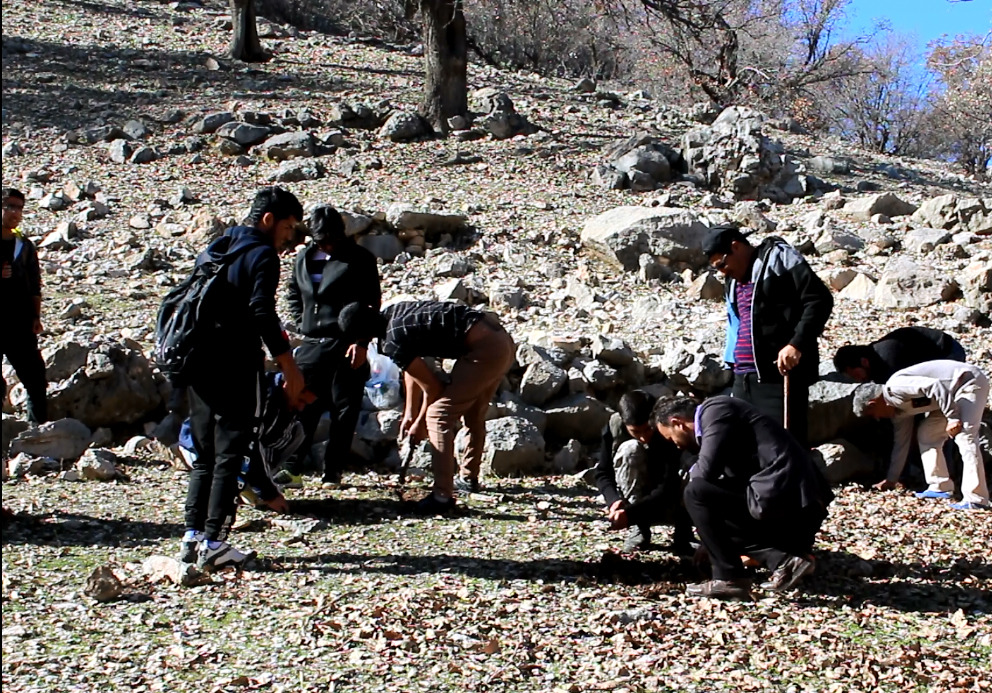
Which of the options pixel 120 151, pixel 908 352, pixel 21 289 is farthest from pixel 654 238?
pixel 120 151

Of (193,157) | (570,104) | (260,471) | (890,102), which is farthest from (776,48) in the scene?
(260,471)

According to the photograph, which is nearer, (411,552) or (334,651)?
(334,651)

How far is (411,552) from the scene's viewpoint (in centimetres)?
464

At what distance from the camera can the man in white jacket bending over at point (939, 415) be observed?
18.5 feet

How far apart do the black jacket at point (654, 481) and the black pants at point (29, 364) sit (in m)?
3.39

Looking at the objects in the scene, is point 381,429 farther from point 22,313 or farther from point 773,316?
point 773,316

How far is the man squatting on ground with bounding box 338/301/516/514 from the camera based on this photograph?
16.4 ft

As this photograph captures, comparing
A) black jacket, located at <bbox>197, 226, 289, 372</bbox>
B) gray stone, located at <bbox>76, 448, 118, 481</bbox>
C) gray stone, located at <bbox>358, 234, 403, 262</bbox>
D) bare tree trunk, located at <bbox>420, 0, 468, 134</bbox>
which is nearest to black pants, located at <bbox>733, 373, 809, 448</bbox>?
black jacket, located at <bbox>197, 226, 289, 372</bbox>

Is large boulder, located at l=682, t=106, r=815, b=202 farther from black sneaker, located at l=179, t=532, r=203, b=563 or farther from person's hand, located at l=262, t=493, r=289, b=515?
black sneaker, located at l=179, t=532, r=203, b=563

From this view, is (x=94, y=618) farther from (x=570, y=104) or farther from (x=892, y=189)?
(x=570, y=104)

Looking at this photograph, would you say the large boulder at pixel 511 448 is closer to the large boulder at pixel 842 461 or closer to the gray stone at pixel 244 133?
the large boulder at pixel 842 461

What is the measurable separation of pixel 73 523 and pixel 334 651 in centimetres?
197

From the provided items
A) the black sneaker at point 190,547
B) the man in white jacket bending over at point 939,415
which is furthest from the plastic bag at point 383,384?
the man in white jacket bending over at point 939,415

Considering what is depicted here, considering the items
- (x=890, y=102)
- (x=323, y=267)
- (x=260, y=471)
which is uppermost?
(x=890, y=102)
